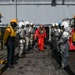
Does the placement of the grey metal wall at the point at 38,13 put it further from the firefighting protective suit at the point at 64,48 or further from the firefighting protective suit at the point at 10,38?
the firefighting protective suit at the point at 10,38

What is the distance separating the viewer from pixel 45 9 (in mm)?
37031

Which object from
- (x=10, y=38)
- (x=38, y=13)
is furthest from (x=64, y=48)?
(x=38, y=13)

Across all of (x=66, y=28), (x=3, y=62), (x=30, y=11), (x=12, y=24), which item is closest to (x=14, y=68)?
(x=3, y=62)

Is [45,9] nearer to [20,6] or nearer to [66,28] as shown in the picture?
[20,6]

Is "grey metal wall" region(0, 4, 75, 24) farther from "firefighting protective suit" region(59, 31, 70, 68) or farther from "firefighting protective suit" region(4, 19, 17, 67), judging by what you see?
"firefighting protective suit" region(4, 19, 17, 67)

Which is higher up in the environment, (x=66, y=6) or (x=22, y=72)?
(x=66, y=6)

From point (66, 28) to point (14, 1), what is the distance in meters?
23.5

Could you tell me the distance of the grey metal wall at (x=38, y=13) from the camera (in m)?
36.7

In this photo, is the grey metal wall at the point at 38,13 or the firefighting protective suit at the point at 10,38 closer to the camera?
the firefighting protective suit at the point at 10,38

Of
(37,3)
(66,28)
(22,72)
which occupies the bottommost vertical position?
(22,72)

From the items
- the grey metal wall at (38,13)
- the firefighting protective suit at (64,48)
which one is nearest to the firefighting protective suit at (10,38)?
the firefighting protective suit at (64,48)

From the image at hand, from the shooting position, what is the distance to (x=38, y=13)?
36.7 m

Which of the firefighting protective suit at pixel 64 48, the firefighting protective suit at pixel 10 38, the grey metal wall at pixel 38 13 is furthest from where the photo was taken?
the grey metal wall at pixel 38 13

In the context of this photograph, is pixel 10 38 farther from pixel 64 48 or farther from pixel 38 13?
pixel 38 13
